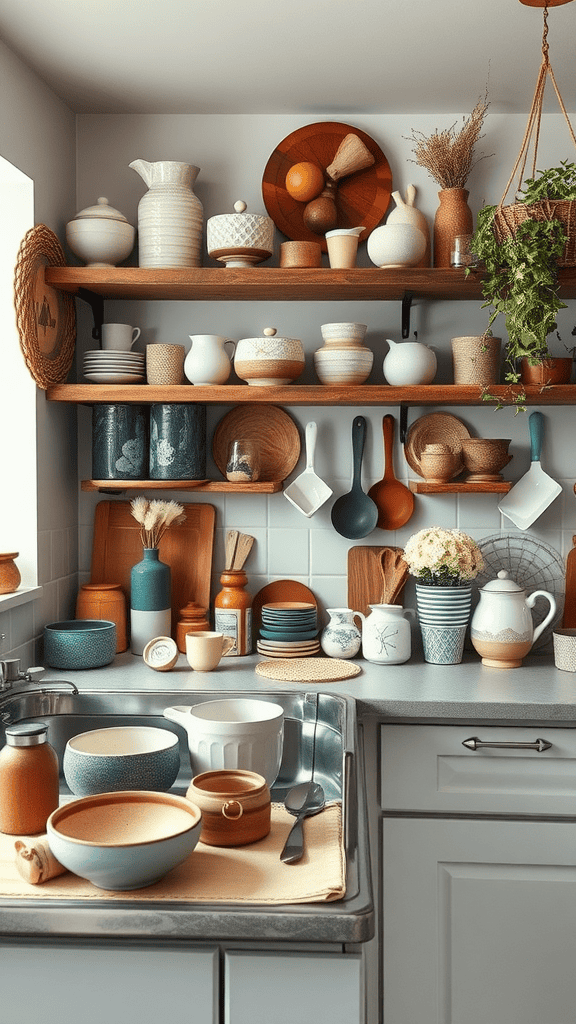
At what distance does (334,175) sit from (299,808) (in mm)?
1788

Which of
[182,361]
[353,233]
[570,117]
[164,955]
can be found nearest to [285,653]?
[182,361]

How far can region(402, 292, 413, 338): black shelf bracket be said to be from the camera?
2469 millimetres

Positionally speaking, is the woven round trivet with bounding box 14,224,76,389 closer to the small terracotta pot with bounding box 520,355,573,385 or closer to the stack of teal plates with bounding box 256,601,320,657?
the stack of teal plates with bounding box 256,601,320,657

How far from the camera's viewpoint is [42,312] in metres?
2.35

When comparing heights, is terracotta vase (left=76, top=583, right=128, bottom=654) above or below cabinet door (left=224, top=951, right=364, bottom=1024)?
above

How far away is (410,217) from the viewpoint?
8.09 ft

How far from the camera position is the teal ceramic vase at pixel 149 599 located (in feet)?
8.07

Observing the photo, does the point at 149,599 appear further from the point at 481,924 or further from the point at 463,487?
the point at 481,924

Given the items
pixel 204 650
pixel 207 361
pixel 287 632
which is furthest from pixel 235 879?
pixel 207 361

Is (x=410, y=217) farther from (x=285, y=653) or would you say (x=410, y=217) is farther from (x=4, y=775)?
(x=4, y=775)

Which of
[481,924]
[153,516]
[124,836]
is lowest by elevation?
[481,924]

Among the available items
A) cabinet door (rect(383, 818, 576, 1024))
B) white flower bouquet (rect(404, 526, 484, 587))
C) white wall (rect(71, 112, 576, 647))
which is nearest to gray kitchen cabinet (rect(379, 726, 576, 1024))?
cabinet door (rect(383, 818, 576, 1024))

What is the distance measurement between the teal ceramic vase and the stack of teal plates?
273mm

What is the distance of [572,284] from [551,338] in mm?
270
